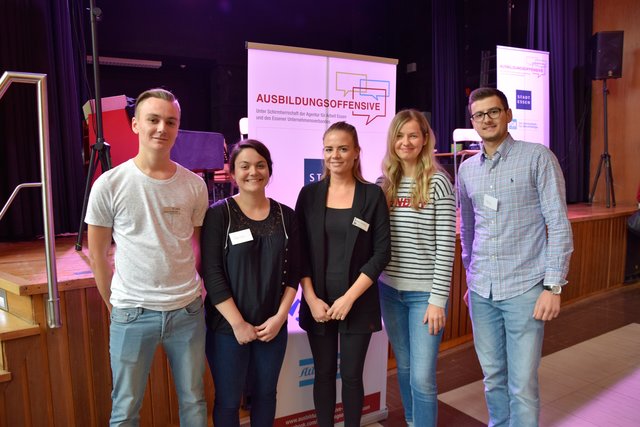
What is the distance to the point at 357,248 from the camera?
1.67 metres

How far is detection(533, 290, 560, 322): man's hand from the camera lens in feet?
5.36

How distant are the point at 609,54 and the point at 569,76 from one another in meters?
0.55

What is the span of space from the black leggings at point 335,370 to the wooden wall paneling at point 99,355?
924 millimetres

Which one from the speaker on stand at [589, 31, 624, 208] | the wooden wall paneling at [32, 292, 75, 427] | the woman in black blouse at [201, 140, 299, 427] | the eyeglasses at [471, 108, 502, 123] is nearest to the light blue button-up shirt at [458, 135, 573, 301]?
the eyeglasses at [471, 108, 502, 123]

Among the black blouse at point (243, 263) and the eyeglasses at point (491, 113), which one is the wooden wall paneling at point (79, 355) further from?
the eyeglasses at point (491, 113)

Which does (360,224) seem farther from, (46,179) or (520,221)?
(46,179)

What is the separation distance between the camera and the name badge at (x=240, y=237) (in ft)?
5.08

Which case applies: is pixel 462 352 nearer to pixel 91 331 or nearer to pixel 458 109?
pixel 91 331

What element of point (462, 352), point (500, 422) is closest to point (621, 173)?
point (462, 352)

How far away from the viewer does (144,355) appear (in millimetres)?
1445

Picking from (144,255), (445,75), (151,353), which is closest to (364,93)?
(144,255)

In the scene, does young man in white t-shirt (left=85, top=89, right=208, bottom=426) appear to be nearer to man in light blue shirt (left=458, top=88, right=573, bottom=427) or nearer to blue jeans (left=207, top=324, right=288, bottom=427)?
blue jeans (left=207, top=324, right=288, bottom=427)

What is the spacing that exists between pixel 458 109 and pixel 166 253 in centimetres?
711

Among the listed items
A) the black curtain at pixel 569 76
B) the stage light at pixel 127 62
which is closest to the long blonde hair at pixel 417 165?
the black curtain at pixel 569 76
